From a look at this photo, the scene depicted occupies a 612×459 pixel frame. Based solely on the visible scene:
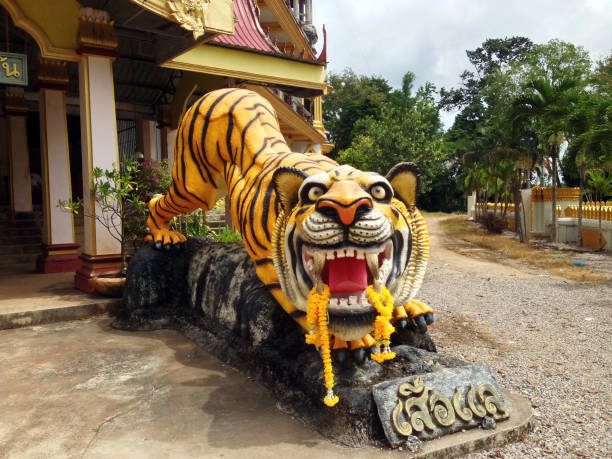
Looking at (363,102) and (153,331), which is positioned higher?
(363,102)

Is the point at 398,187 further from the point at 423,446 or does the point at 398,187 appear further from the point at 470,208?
Answer: the point at 470,208

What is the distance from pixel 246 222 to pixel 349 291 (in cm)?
135

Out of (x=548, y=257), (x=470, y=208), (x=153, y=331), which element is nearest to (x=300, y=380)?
(x=153, y=331)

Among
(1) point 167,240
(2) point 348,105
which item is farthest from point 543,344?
(2) point 348,105

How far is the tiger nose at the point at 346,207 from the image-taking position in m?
2.26

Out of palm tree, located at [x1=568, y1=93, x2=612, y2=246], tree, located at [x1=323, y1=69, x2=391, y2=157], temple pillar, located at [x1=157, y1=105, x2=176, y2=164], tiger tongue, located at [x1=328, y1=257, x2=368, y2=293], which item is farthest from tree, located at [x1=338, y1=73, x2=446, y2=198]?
tiger tongue, located at [x1=328, y1=257, x2=368, y2=293]

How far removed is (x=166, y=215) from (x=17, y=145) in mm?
6132

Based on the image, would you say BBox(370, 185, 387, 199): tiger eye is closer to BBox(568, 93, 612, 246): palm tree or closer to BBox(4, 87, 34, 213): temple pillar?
BBox(4, 87, 34, 213): temple pillar

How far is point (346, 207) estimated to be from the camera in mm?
2258

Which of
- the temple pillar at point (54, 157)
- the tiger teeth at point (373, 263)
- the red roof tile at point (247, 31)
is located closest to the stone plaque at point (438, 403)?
the tiger teeth at point (373, 263)

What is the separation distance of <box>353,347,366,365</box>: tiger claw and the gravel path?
2.38 feet

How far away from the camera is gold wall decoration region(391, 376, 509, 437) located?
2404 mm

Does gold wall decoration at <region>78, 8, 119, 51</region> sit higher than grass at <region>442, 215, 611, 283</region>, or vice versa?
gold wall decoration at <region>78, 8, 119, 51</region>

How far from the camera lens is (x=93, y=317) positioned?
205 inches
